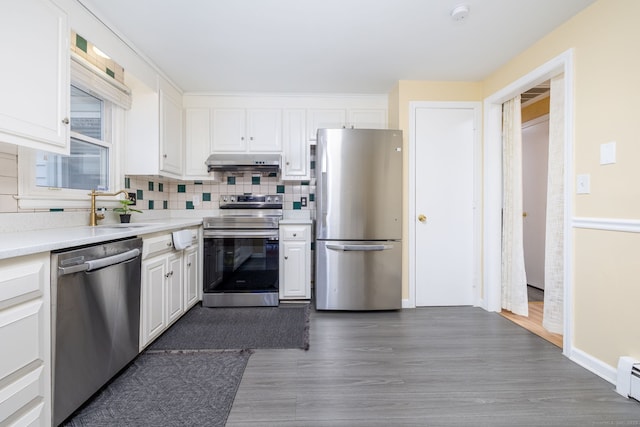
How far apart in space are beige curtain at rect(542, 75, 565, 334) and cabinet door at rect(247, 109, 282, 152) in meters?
2.52

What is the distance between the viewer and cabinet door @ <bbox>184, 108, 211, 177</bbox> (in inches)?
123

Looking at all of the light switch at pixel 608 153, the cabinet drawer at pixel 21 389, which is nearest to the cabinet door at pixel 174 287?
the cabinet drawer at pixel 21 389

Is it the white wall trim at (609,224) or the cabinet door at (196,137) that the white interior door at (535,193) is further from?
the cabinet door at (196,137)

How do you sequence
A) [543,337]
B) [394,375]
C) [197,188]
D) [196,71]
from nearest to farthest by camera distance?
[394,375]
[543,337]
[196,71]
[197,188]

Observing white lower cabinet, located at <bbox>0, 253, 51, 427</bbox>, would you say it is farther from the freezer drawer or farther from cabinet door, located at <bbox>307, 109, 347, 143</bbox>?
cabinet door, located at <bbox>307, 109, 347, 143</bbox>

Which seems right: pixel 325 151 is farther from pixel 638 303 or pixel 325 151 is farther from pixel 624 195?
pixel 638 303

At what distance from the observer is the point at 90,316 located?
4.51 feet

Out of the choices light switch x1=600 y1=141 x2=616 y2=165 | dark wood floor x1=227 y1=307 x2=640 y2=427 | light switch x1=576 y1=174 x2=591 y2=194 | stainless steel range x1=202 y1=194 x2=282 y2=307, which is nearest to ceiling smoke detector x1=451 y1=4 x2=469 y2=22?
light switch x1=600 y1=141 x2=616 y2=165

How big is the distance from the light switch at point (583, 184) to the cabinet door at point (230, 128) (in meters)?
2.88

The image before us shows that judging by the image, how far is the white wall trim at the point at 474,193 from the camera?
2.80 meters

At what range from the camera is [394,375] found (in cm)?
169

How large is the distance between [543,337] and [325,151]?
7.69 ft

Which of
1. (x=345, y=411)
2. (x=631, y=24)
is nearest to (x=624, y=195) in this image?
(x=631, y=24)

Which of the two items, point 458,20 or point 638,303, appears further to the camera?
point 458,20
